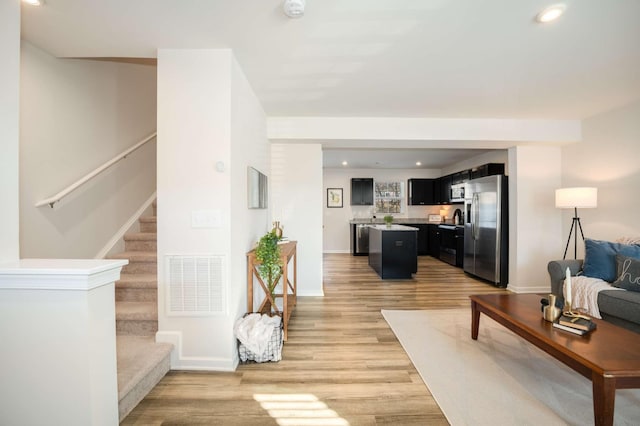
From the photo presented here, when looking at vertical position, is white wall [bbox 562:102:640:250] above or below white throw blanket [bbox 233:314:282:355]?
above

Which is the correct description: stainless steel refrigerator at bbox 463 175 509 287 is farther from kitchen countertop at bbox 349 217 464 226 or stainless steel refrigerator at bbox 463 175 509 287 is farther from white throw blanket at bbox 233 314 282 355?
white throw blanket at bbox 233 314 282 355

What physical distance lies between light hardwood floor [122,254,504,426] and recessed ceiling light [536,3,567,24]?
8.68 ft

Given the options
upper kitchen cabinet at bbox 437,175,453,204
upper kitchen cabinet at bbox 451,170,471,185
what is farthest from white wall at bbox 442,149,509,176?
upper kitchen cabinet at bbox 437,175,453,204

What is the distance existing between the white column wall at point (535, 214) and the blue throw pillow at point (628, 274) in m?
1.49

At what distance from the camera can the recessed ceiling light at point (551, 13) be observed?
5.32ft

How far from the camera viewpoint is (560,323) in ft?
6.07

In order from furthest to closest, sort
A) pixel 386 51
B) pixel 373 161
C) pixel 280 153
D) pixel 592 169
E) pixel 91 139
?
pixel 373 161
pixel 280 153
pixel 592 169
pixel 91 139
pixel 386 51

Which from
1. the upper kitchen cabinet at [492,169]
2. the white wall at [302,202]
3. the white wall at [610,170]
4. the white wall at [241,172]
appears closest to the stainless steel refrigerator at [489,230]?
the upper kitchen cabinet at [492,169]

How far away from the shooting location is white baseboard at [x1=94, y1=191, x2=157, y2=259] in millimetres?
2834

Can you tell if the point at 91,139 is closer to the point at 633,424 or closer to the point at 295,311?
the point at 295,311

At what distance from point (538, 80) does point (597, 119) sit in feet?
6.00

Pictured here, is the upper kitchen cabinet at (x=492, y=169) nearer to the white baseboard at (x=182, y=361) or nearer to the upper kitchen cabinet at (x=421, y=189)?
the upper kitchen cabinet at (x=421, y=189)

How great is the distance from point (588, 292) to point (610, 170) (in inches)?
74.9

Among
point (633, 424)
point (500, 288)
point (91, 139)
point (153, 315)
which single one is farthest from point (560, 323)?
point (91, 139)
